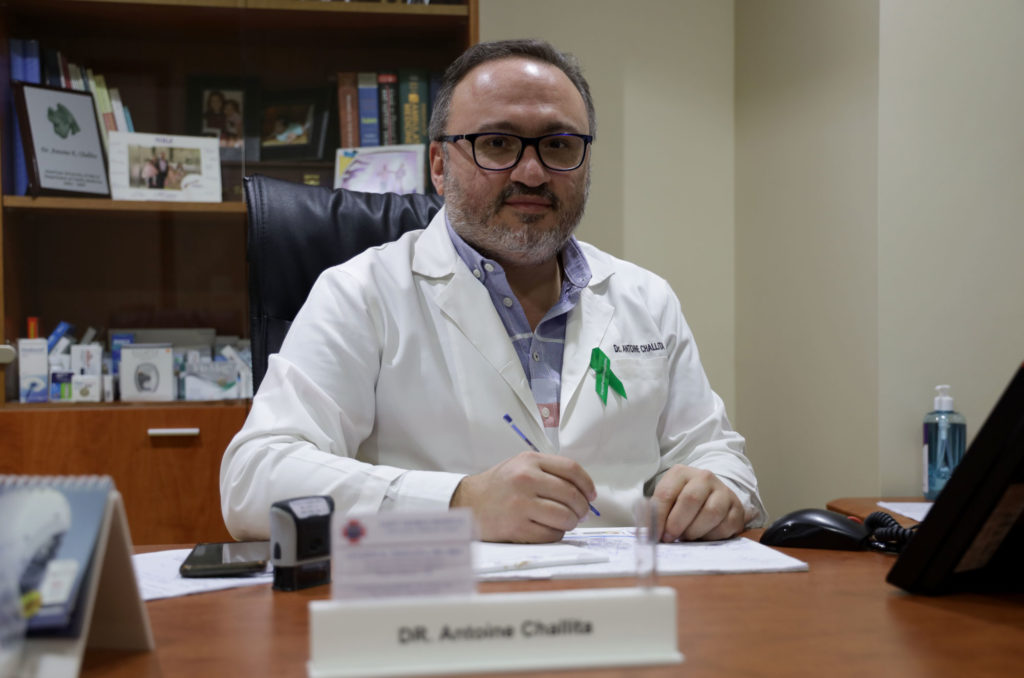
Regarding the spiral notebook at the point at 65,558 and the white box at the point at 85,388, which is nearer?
the spiral notebook at the point at 65,558

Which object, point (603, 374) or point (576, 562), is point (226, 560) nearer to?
point (576, 562)

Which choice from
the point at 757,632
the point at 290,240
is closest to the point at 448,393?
the point at 290,240

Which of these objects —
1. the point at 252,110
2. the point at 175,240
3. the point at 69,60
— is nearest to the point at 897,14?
the point at 252,110

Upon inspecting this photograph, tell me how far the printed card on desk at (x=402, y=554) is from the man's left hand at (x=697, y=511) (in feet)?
2.06

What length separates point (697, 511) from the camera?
1.26 metres

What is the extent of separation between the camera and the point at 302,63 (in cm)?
273

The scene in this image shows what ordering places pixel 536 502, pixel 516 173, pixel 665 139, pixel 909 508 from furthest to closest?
1. pixel 665 139
2. pixel 909 508
3. pixel 516 173
4. pixel 536 502

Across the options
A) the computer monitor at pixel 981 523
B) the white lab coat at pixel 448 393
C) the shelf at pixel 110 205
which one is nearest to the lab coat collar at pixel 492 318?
the white lab coat at pixel 448 393

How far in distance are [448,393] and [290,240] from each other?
1.48 feet

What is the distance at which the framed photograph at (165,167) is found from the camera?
268cm

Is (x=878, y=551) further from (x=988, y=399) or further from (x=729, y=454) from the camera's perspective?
(x=988, y=399)

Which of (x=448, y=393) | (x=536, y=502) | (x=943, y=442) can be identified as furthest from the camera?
(x=943, y=442)

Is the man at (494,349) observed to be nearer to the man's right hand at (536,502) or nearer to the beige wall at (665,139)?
the man's right hand at (536,502)

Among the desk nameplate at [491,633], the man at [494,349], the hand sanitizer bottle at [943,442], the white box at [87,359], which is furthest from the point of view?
the white box at [87,359]
